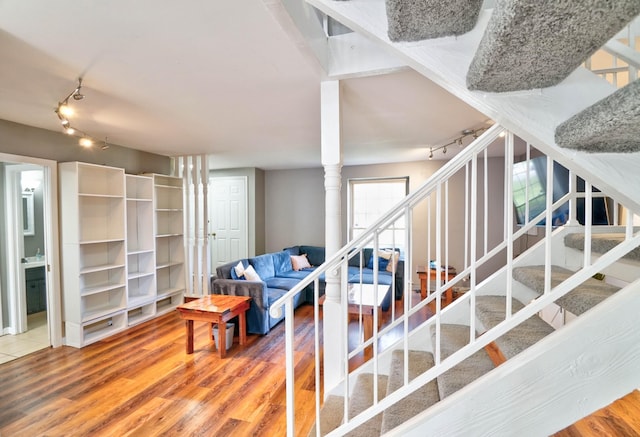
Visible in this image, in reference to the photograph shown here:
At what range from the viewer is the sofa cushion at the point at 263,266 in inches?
170

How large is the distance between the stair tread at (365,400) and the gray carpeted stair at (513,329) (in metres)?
0.74

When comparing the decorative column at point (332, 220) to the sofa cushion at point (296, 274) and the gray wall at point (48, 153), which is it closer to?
the sofa cushion at point (296, 274)

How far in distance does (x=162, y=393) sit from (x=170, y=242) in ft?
9.07

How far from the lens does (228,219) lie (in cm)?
603

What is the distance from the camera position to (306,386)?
244 cm

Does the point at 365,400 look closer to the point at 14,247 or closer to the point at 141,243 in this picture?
the point at 141,243

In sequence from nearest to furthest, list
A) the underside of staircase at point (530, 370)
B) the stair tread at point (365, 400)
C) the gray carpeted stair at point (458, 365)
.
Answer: the underside of staircase at point (530, 370), the gray carpeted stair at point (458, 365), the stair tread at point (365, 400)

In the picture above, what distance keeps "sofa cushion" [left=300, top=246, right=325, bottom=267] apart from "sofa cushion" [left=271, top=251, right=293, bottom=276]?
495 mm

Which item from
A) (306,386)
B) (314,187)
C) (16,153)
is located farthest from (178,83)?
(314,187)

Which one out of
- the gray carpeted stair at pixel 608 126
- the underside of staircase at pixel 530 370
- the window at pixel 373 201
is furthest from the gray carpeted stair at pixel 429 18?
the window at pixel 373 201

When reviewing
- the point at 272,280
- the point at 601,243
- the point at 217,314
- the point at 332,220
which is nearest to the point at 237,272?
the point at 272,280

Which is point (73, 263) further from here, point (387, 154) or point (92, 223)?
point (387, 154)

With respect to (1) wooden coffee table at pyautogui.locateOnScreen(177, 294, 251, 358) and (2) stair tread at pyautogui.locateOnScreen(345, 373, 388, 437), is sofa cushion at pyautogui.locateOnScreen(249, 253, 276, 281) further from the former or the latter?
(2) stair tread at pyautogui.locateOnScreen(345, 373, 388, 437)

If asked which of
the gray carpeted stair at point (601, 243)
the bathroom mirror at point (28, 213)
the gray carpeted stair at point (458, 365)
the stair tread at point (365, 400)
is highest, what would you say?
the bathroom mirror at point (28, 213)
